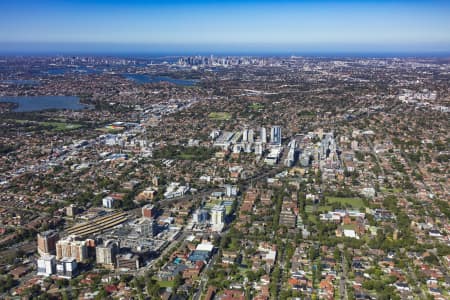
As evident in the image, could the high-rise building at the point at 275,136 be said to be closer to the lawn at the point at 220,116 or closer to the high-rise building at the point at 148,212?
the lawn at the point at 220,116

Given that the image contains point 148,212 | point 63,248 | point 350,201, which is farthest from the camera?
point 350,201

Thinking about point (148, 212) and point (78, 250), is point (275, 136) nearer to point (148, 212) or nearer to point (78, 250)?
point (148, 212)

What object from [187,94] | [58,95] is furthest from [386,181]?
[58,95]

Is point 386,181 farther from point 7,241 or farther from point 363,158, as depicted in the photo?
point 7,241

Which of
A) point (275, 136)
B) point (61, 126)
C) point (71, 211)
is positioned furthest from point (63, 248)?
point (61, 126)

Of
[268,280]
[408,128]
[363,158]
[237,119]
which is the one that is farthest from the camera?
[237,119]
